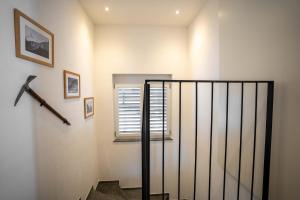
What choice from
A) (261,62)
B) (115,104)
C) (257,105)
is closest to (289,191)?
(257,105)

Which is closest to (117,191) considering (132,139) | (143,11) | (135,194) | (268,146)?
(135,194)

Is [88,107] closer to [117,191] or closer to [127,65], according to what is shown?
[127,65]

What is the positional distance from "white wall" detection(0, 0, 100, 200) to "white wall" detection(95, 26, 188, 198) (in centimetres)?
43

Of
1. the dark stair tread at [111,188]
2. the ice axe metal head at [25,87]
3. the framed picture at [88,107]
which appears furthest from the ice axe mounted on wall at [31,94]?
the dark stair tread at [111,188]

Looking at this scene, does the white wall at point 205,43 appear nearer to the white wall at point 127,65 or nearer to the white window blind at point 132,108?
the white wall at point 127,65

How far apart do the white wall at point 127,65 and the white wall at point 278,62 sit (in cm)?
150

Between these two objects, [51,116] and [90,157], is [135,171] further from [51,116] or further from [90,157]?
[51,116]

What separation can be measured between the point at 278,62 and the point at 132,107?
243cm

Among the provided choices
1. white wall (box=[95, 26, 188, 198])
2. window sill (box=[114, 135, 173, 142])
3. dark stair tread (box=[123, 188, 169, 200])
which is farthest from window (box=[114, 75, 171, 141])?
dark stair tread (box=[123, 188, 169, 200])

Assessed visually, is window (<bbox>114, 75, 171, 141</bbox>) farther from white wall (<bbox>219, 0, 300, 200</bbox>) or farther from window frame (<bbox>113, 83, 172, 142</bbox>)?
white wall (<bbox>219, 0, 300, 200</bbox>)

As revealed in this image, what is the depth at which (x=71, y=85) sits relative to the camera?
1890 millimetres

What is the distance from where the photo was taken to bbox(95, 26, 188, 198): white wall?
9.66 ft

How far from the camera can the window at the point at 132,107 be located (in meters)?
3.12

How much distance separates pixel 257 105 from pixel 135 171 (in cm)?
253
